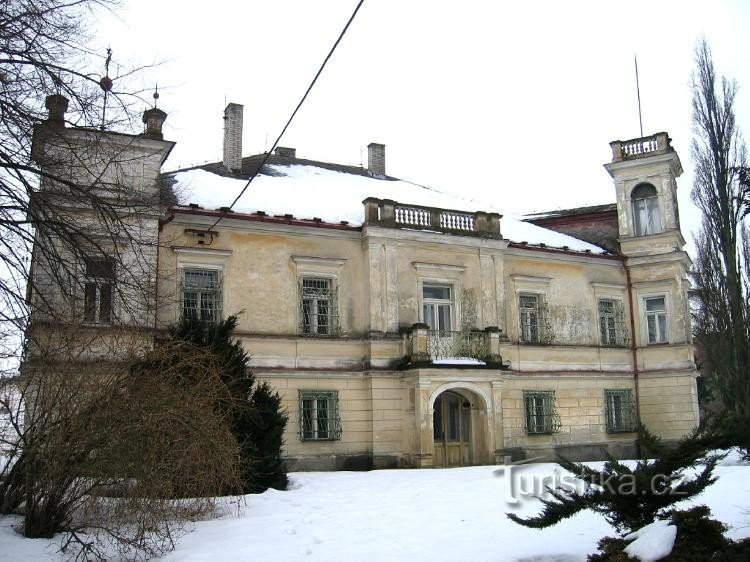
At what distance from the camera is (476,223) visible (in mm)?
23094

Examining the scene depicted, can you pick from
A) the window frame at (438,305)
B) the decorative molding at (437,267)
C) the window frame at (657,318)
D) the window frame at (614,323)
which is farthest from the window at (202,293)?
the window frame at (657,318)

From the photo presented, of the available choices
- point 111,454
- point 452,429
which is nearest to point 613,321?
point 452,429

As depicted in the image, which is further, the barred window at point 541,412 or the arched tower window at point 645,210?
the arched tower window at point 645,210

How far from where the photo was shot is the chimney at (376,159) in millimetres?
28547

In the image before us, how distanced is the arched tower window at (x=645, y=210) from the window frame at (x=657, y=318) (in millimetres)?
2255

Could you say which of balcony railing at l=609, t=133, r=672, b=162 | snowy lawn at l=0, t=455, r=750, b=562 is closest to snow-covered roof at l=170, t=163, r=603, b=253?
balcony railing at l=609, t=133, r=672, b=162

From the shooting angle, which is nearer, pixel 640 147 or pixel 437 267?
pixel 437 267

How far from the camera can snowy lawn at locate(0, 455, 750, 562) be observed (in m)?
8.98

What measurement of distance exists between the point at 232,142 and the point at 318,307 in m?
6.69

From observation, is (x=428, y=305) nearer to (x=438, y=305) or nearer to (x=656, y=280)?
(x=438, y=305)

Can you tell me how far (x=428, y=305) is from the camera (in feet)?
73.2

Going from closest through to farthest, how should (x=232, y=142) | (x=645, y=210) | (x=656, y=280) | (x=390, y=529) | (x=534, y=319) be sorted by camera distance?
(x=390, y=529) → (x=232, y=142) → (x=534, y=319) → (x=656, y=280) → (x=645, y=210)

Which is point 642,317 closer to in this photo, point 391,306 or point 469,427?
point 469,427

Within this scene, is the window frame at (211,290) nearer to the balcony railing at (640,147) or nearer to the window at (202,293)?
the window at (202,293)
